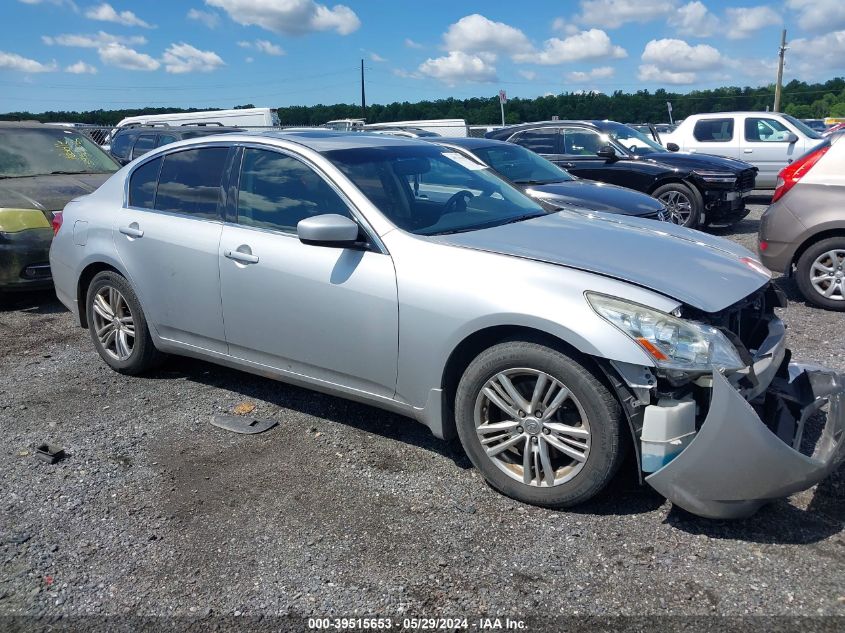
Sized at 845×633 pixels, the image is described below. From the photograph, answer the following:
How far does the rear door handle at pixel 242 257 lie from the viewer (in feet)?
13.6

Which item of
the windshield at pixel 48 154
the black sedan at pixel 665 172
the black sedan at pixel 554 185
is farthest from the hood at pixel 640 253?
the black sedan at pixel 665 172

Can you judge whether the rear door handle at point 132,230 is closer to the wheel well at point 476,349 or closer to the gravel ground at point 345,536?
the gravel ground at point 345,536

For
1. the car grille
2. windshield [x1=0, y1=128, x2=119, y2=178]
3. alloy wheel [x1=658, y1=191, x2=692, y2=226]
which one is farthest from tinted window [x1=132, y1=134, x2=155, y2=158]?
the car grille

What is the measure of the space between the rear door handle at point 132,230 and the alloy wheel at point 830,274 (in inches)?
224

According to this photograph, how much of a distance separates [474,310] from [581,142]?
8850 millimetres

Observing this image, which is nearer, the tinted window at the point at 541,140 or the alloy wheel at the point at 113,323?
the alloy wheel at the point at 113,323

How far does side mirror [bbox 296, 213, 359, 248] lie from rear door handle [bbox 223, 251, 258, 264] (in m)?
0.50

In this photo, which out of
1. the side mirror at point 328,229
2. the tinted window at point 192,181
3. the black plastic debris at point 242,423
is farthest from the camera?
the tinted window at point 192,181

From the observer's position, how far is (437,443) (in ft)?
Result: 13.5

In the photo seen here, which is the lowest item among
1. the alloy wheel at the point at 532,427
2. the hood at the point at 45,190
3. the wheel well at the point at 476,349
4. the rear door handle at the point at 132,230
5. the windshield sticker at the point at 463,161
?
the alloy wheel at the point at 532,427

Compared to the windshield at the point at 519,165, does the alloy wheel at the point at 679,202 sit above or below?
below

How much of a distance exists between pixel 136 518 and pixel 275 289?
4.44ft

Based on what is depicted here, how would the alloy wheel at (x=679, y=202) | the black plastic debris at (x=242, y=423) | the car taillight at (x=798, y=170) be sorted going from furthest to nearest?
the alloy wheel at (x=679, y=202) → the car taillight at (x=798, y=170) → the black plastic debris at (x=242, y=423)

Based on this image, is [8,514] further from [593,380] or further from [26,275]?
[26,275]
